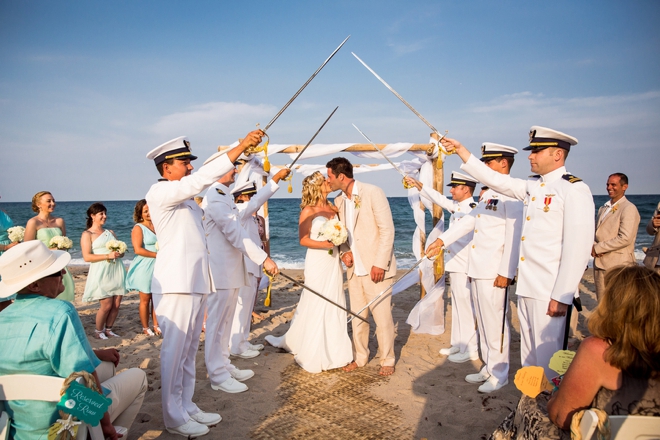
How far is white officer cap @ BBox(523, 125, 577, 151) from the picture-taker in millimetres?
3869

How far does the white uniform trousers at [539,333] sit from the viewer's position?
3.74m

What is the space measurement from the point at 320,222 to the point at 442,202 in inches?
82.5

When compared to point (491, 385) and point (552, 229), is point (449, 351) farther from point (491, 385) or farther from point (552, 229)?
point (552, 229)

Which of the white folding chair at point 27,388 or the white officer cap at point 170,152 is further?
the white officer cap at point 170,152

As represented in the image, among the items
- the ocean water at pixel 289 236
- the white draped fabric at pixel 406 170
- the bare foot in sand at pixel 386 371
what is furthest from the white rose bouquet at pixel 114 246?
the ocean water at pixel 289 236

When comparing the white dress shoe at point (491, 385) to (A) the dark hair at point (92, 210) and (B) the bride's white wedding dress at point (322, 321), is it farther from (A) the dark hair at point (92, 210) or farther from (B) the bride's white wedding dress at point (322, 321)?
(A) the dark hair at point (92, 210)

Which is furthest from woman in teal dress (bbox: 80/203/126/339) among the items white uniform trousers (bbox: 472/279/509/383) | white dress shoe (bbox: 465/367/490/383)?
white uniform trousers (bbox: 472/279/509/383)

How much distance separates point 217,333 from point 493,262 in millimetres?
3212

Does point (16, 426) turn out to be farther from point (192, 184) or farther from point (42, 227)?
point (42, 227)

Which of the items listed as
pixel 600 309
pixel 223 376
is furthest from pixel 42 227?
pixel 600 309

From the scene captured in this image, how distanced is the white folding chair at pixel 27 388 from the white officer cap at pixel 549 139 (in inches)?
155

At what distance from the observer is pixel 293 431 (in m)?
4.01

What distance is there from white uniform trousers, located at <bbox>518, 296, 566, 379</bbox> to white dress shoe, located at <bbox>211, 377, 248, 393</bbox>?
9.59ft

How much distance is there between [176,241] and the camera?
3.81 metres
